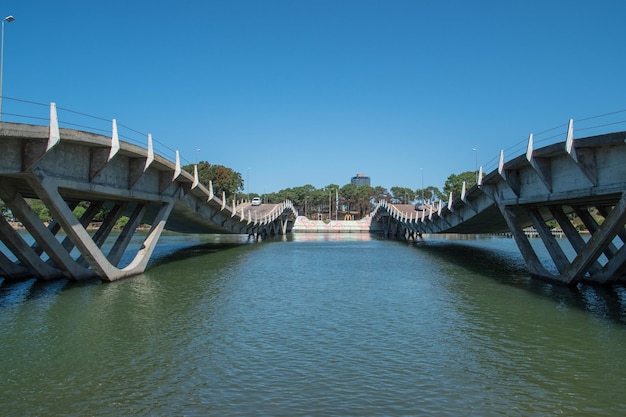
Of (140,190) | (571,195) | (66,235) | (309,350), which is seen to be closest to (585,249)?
(571,195)

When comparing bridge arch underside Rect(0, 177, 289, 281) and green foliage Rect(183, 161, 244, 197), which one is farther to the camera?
green foliage Rect(183, 161, 244, 197)

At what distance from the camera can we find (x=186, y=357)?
42.9 ft

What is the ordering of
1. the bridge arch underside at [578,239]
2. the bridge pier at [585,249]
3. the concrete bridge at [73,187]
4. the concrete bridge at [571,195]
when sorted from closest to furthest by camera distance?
the concrete bridge at [73,187]
the concrete bridge at [571,195]
the bridge pier at [585,249]
the bridge arch underside at [578,239]

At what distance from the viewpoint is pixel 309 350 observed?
44.9ft

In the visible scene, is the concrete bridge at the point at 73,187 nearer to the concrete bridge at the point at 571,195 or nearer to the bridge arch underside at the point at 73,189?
the bridge arch underside at the point at 73,189

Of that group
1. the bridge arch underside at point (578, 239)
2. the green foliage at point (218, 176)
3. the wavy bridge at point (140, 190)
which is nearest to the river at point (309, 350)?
the bridge arch underside at point (578, 239)

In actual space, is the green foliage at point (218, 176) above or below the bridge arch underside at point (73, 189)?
above

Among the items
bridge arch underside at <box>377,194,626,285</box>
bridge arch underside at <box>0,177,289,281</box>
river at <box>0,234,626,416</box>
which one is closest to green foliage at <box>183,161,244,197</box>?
bridge arch underside at <box>0,177,289,281</box>

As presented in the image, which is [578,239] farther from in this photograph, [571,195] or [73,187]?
[73,187]

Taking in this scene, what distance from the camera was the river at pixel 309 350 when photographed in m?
9.99

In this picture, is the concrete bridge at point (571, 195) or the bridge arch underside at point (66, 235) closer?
the concrete bridge at point (571, 195)

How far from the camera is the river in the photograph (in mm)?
9992

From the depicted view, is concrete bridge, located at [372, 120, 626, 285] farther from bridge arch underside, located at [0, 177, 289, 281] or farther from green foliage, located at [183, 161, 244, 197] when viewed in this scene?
green foliage, located at [183, 161, 244, 197]

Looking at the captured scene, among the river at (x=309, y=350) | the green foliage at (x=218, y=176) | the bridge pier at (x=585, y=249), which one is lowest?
the river at (x=309, y=350)
